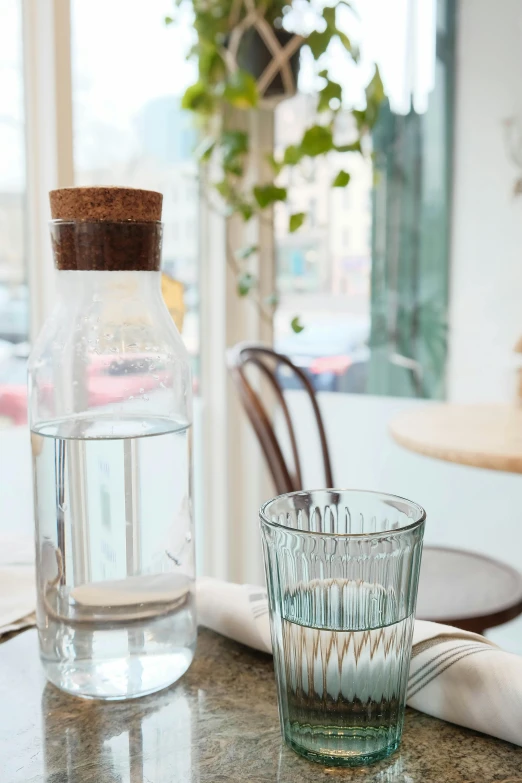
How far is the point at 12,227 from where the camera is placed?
1.47 meters

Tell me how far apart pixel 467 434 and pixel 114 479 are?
1.06m

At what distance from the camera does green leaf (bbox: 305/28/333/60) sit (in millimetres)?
1862

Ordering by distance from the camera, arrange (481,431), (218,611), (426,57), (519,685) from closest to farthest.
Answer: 1. (519,685)
2. (218,611)
3. (481,431)
4. (426,57)

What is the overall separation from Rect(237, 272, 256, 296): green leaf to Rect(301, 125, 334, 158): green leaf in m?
0.35

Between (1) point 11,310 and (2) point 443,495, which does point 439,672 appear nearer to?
(1) point 11,310

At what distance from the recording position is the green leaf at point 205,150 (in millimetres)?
1896

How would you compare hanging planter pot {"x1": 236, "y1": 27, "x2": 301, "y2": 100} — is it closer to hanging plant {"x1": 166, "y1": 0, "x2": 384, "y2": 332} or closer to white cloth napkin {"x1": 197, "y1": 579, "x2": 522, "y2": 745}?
hanging plant {"x1": 166, "y1": 0, "x2": 384, "y2": 332}

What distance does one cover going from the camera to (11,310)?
1481mm

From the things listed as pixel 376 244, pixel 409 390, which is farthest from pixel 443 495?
pixel 376 244

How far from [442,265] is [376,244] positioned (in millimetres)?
201

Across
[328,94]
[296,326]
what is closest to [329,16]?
[328,94]

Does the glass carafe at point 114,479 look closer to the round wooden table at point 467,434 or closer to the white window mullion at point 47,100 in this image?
the round wooden table at point 467,434

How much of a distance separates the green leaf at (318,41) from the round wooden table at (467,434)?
0.91 m

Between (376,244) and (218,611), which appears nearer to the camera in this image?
(218,611)
